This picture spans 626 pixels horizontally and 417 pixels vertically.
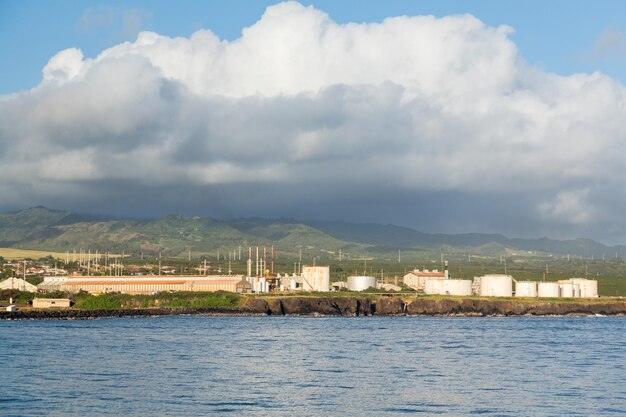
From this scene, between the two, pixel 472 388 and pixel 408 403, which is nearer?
pixel 408 403

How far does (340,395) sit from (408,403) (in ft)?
19.3

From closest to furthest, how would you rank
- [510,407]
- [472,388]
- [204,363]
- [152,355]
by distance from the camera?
[510,407], [472,388], [204,363], [152,355]

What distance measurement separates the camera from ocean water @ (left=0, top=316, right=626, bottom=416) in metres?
66.9

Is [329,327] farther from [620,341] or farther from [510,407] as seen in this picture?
[510,407]

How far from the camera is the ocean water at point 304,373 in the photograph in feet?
220

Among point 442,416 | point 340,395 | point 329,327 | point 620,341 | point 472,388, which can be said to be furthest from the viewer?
point 329,327

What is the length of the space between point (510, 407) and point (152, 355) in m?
47.8

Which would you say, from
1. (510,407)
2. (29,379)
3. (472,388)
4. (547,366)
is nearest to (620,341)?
(547,366)

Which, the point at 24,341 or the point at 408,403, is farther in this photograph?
the point at 24,341

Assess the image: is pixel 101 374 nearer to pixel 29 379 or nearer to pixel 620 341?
pixel 29 379

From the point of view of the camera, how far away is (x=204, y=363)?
95875 millimetres

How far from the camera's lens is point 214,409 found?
64812 millimetres

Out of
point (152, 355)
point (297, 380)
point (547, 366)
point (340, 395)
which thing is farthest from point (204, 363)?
point (547, 366)

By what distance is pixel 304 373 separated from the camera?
3430 inches
